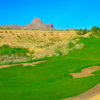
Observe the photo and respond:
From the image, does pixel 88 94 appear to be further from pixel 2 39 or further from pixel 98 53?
pixel 2 39

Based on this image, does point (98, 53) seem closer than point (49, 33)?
Yes

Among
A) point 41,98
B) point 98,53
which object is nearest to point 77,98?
point 41,98

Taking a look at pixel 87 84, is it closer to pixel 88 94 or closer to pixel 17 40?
pixel 88 94

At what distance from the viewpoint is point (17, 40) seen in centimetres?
7431

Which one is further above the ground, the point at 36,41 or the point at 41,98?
the point at 36,41

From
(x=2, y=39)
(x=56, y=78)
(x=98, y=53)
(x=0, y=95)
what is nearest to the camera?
(x=0, y=95)

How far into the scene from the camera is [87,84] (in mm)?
8695

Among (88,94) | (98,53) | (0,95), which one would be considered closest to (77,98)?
(88,94)

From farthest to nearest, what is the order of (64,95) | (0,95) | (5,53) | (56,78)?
(5,53) → (56,78) → (0,95) → (64,95)

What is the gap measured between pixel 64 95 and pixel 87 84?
1963 millimetres

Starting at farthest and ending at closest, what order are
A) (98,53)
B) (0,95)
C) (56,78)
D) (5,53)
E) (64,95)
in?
1. (5,53)
2. (98,53)
3. (56,78)
4. (0,95)
5. (64,95)

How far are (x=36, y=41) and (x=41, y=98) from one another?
70.0 m

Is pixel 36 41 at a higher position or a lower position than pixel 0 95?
higher

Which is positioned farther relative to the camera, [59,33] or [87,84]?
[59,33]
